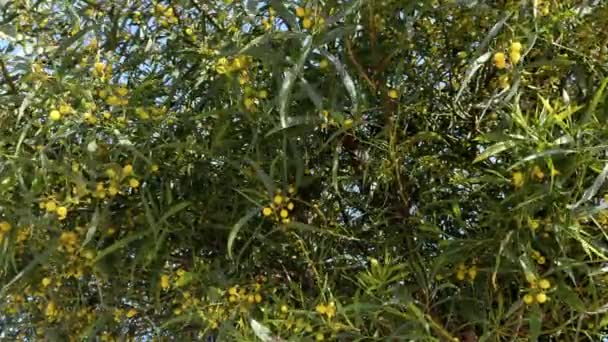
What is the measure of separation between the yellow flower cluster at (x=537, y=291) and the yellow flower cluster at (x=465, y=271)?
2.8 inches

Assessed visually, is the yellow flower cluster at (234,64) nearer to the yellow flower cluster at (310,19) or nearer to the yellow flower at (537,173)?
the yellow flower cluster at (310,19)

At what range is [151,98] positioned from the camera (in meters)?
1.06

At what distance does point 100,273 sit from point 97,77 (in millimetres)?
231

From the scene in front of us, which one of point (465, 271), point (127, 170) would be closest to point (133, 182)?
point (127, 170)

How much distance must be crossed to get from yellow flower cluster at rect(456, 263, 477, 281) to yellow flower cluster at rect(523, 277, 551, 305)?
7 cm

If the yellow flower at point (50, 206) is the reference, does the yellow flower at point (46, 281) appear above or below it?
below

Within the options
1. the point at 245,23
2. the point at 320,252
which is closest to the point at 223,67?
the point at 245,23

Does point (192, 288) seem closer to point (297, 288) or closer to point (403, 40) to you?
point (297, 288)

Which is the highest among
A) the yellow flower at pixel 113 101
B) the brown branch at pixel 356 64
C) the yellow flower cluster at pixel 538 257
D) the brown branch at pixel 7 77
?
the brown branch at pixel 7 77

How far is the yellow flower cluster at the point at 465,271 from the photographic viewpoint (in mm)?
940

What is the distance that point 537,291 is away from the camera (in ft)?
2.86

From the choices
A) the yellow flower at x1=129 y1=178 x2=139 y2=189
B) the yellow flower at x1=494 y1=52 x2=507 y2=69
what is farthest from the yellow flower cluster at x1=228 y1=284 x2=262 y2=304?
the yellow flower at x1=494 y1=52 x2=507 y2=69

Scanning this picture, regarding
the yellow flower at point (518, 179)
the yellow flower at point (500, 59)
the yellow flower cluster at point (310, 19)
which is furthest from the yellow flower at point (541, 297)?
the yellow flower cluster at point (310, 19)

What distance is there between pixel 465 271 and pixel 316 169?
0.21 m
